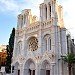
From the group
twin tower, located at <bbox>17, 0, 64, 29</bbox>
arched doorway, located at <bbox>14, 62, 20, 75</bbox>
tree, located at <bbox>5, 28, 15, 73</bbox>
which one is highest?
twin tower, located at <bbox>17, 0, 64, 29</bbox>

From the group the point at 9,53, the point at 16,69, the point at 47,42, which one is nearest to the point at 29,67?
the point at 16,69

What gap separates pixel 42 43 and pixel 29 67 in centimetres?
589

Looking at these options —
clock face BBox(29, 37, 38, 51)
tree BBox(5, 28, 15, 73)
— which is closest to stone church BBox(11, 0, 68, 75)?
clock face BBox(29, 37, 38, 51)

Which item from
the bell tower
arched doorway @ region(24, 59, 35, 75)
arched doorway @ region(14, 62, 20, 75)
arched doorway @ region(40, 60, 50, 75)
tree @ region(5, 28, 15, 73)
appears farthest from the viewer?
tree @ region(5, 28, 15, 73)

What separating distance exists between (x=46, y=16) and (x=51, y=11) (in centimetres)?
179

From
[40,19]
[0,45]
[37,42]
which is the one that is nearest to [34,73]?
[37,42]

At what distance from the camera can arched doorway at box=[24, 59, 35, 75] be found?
1288 inches

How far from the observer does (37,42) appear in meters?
33.3

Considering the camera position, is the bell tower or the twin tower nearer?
the twin tower

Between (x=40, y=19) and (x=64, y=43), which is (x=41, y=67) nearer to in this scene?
(x=64, y=43)

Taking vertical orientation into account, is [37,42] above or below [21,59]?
above

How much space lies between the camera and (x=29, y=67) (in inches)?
1314

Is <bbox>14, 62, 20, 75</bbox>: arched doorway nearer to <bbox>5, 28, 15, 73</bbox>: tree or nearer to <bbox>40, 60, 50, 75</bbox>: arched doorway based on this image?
<bbox>5, 28, 15, 73</bbox>: tree

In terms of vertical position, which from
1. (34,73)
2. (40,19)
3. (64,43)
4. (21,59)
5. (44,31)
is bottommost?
(34,73)
